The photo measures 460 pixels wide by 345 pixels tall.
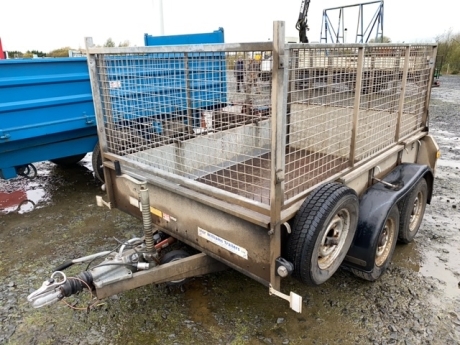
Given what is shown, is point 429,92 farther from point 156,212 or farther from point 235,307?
point 156,212

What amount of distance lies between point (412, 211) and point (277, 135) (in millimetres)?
2466

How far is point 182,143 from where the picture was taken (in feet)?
10.7

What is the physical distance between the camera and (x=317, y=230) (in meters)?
2.28

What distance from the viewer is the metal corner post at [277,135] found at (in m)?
1.81

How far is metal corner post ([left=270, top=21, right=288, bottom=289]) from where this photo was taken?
181 cm

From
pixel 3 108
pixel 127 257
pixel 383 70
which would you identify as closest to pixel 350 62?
pixel 383 70

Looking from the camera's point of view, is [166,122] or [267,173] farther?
[267,173]

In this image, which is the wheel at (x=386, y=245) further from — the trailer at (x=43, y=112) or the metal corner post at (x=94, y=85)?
the metal corner post at (x=94, y=85)

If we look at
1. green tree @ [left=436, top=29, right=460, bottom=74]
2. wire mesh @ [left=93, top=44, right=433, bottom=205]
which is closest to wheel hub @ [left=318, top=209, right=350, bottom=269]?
wire mesh @ [left=93, top=44, right=433, bottom=205]

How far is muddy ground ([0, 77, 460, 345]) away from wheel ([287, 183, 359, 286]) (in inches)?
21.8

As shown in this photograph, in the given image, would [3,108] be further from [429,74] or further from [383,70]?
[429,74]

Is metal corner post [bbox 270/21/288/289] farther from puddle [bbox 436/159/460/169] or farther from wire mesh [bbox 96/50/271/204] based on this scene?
puddle [bbox 436/159/460/169]

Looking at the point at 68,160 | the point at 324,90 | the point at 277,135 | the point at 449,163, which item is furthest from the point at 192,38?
the point at 449,163

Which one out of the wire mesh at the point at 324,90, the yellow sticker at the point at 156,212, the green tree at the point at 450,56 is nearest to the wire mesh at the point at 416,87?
the wire mesh at the point at 324,90
